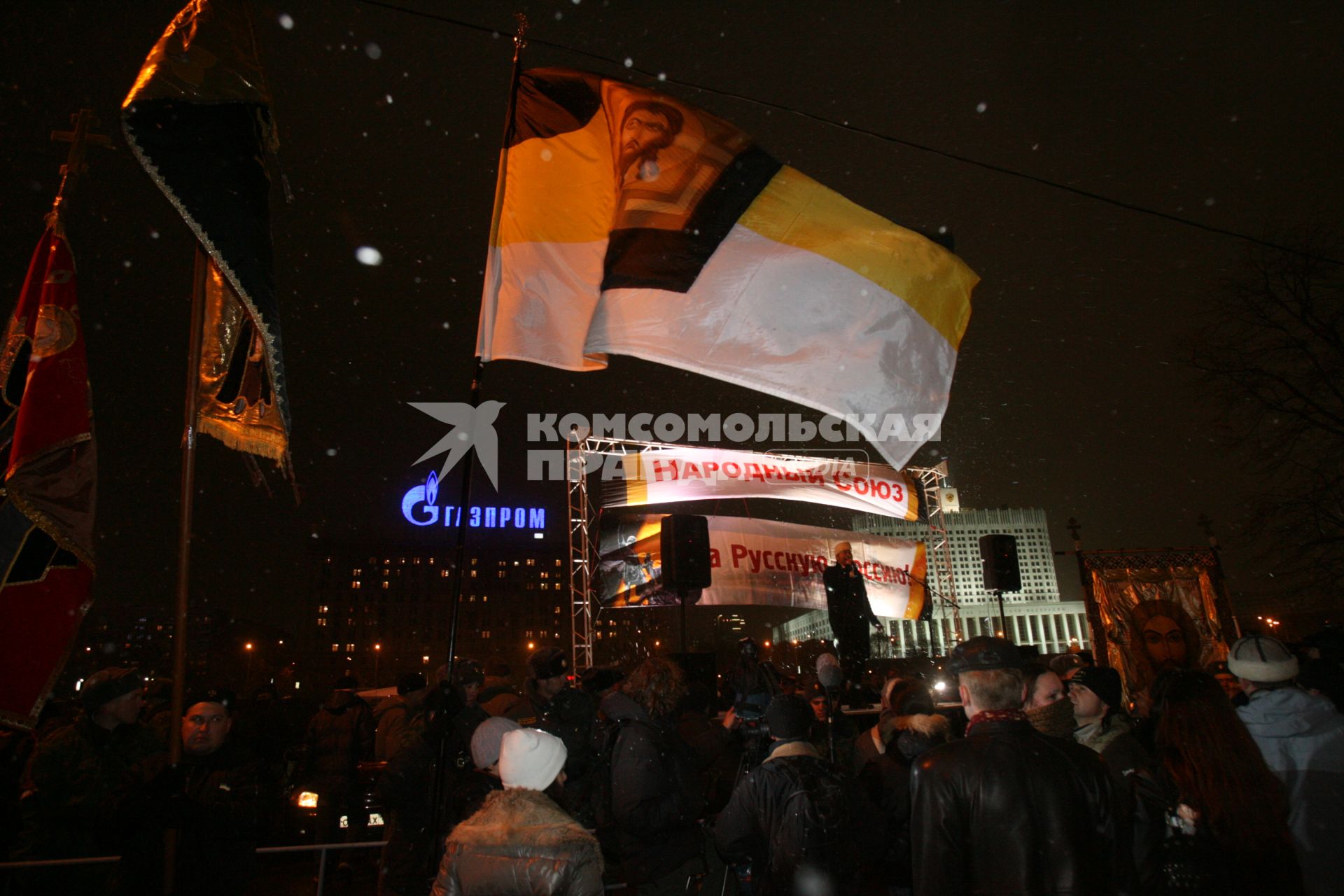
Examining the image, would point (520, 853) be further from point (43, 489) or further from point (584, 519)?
point (584, 519)

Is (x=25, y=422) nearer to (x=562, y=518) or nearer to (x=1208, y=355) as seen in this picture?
(x=1208, y=355)

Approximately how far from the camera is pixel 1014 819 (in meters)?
2.24

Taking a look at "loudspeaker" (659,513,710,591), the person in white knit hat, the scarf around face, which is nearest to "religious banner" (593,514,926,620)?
"loudspeaker" (659,513,710,591)

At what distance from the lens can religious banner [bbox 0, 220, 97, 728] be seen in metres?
3.84

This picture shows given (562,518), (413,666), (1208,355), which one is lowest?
(413,666)

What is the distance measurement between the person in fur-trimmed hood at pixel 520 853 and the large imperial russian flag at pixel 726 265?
9.76ft

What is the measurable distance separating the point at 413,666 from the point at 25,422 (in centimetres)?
9751

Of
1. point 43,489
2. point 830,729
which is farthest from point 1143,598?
point 43,489

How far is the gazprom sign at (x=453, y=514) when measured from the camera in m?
36.7

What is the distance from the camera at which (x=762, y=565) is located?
17.0m

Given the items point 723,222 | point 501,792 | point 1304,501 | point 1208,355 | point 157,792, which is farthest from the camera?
point 1208,355

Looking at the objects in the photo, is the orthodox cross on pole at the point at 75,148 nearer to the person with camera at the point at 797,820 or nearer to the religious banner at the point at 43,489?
the religious banner at the point at 43,489

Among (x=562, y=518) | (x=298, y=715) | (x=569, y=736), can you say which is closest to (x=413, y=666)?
(x=562, y=518)

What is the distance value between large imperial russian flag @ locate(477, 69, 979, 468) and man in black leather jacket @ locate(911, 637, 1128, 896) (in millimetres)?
2719
